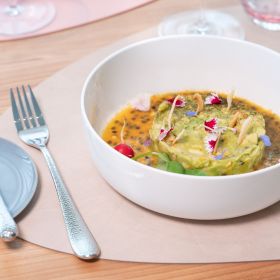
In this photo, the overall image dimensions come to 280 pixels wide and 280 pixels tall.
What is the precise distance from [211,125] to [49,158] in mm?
300

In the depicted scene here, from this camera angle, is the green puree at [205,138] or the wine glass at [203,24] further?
the wine glass at [203,24]

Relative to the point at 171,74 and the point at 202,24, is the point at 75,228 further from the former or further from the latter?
the point at 202,24

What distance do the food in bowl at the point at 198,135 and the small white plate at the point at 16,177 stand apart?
0.52ft

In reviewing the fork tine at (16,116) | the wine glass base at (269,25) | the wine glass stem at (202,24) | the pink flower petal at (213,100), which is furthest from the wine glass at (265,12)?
the fork tine at (16,116)

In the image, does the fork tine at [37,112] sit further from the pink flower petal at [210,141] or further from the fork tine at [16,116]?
the pink flower petal at [210,141]

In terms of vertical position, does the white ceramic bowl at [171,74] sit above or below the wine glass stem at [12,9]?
above

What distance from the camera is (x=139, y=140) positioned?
1.11 metres

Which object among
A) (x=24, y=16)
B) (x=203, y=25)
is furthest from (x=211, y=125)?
(x=24, y=16)

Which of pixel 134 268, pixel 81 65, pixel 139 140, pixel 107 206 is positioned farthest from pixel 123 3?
pixel 134 268

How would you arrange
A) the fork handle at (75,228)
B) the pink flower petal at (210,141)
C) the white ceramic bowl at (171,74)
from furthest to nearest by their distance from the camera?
1. the white ceramic bowl at (171,74)
2. the pink flower petal at (210,141)
3. the fork handle at (75,228)

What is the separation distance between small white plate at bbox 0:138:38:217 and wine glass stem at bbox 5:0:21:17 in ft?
2.33

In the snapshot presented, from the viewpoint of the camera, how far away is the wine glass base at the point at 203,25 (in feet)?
5.14

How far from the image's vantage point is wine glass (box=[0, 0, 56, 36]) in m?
1.58

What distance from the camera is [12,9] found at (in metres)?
1.68
